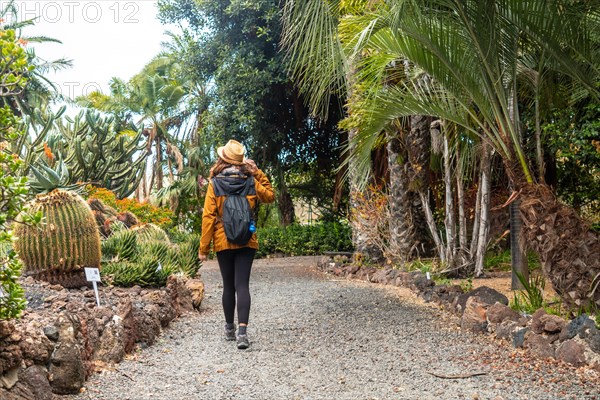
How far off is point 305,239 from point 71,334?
12348mm

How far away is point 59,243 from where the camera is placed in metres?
6.39

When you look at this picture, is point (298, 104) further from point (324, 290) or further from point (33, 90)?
point (33, 90)

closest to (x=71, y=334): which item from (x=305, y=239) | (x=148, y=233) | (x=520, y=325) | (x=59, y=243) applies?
(x=59, y=243)

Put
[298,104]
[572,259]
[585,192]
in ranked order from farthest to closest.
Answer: [298,104], [585,192], [572,259]

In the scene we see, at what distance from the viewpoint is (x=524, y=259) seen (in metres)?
7.44

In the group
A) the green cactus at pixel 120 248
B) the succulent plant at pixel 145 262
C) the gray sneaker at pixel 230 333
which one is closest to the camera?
the gray sneaker at pixel 230 333

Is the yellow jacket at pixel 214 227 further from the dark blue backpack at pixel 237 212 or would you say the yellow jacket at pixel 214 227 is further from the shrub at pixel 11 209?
the shrub at pixel 11 209

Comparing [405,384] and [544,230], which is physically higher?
[544,230]

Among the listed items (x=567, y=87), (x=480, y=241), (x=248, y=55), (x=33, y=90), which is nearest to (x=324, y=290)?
(x=480, y=241)

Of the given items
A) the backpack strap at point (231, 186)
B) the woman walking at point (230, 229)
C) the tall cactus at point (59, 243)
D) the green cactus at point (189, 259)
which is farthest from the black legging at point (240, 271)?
the green cactus at point (189, 259)

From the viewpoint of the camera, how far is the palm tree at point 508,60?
16.6 ft

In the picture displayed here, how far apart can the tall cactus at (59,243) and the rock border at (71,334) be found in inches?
10.7

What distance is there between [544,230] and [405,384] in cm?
192

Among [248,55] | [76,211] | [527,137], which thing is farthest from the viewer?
[248,55]
